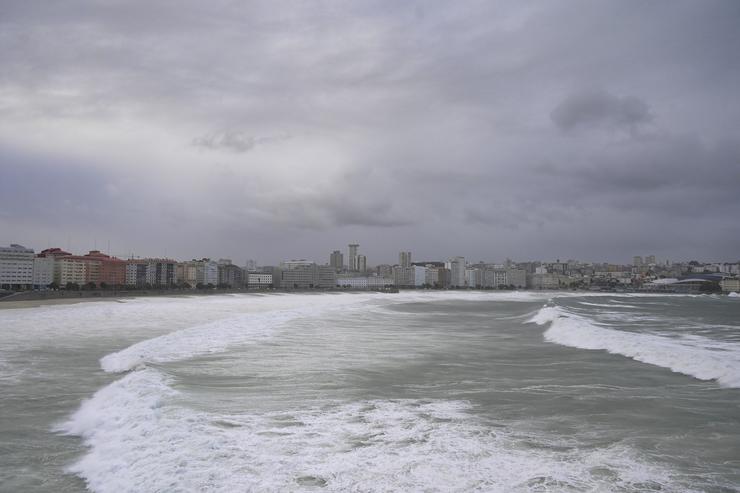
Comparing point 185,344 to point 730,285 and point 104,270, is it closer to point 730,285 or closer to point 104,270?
point 104,270

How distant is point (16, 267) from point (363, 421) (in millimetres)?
150686

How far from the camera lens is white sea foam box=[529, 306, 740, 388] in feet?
42.7

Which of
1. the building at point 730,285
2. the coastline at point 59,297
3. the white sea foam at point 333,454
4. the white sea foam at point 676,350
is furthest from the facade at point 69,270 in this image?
the building at point 730,285

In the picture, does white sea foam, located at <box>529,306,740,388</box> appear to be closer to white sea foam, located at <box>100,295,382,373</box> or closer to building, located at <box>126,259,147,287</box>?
white sea foam, located at <box>100,295,382,373</box>

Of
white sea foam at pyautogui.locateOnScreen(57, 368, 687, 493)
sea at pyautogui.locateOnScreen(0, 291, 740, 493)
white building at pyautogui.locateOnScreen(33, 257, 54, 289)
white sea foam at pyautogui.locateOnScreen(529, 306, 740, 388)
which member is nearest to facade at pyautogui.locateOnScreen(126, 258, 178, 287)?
white building at pyautogui.locateOnScreen(33, 257, 54, 289)

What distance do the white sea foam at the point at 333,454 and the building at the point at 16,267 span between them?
143m

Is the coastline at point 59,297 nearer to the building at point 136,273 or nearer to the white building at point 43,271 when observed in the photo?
the white building at point 43,271

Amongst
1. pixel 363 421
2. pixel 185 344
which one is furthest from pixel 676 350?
pixel 185 344

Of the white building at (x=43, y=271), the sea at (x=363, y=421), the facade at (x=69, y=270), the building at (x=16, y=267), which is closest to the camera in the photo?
the sea at (x=363, y=421)

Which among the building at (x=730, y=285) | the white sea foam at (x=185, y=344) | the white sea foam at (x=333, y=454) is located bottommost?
the building at (x=730, y=285)

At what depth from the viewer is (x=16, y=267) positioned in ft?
428

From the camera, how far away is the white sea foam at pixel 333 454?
5.61 m

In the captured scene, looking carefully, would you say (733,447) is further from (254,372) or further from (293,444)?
(254,372)

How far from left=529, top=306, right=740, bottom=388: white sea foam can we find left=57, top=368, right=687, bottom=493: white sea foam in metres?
7.63
